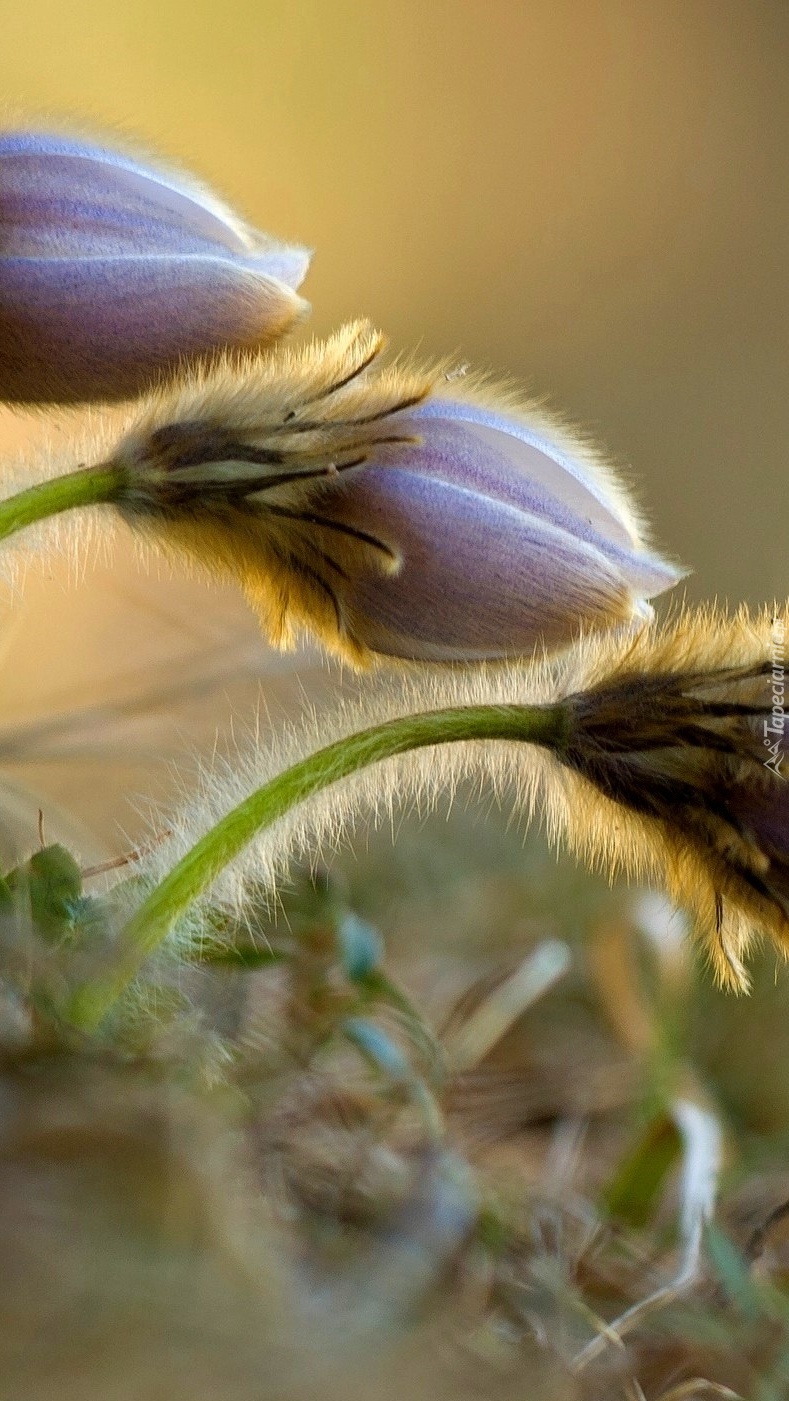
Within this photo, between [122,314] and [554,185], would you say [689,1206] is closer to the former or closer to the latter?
[122,314]

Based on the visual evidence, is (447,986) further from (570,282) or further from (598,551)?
(570,282)

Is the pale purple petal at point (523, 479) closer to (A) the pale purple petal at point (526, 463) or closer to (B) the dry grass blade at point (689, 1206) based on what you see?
(A) the pale purple petal at point (526, 463)

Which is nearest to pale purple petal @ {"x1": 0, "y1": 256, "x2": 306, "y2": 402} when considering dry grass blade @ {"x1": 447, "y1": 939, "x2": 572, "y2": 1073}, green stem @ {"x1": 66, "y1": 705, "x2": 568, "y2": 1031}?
green stem @ {"x1": 66, "y1": 705, "x2": 568, "y2": 1031}

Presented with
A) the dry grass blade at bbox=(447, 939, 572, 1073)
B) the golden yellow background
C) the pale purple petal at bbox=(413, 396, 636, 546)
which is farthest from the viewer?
the golden yellow background

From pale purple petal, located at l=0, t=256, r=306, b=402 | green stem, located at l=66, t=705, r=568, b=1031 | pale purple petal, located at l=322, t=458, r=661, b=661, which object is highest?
pale purple petal, located at l=0, t=256, r=306, b=402

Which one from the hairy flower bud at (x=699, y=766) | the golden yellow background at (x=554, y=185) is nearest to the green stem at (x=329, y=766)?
the hairy flower bud at (x=699, y=766)

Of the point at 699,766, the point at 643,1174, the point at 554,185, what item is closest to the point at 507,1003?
the point at 643,1174

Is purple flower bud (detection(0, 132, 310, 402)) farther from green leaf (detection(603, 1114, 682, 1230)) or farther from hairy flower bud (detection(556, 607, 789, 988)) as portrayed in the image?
green leaf (detection(603, 1114, 682, 1230))
